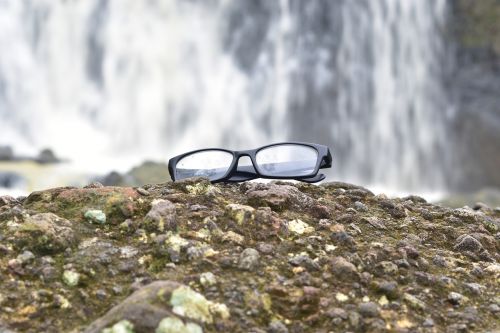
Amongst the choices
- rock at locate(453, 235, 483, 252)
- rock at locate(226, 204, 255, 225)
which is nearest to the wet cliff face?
rock at locate(453, 235, 483, 252)

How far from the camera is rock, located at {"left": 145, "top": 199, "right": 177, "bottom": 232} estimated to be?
253 cm

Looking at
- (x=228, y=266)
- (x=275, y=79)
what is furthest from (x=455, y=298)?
(x=275, y=79)

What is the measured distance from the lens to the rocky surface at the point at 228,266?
2.02 meters

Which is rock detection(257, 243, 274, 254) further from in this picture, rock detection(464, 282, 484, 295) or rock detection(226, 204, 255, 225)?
rock detection(464, 282, 484, 295)

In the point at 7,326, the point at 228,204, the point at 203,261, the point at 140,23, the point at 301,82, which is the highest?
the point at 140,23

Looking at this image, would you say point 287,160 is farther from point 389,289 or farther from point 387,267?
point 389,289

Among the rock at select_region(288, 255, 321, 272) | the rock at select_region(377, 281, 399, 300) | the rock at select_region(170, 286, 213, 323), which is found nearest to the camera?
the rock at select_region(170, 286, 213, 323)

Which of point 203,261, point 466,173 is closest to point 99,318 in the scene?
point 203,261

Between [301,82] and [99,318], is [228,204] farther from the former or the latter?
[301,82]

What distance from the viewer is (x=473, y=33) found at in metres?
29.4

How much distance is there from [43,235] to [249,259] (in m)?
0.77

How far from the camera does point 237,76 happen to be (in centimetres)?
2891

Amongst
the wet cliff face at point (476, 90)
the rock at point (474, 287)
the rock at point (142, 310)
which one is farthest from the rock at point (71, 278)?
the wet cliff face at point (476, 90)

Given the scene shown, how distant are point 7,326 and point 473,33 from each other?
3044 centimetres
